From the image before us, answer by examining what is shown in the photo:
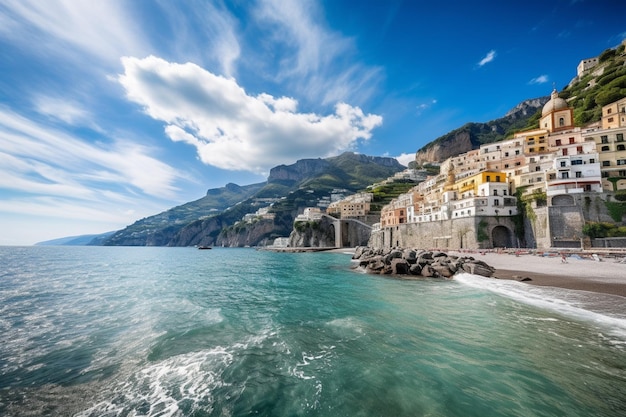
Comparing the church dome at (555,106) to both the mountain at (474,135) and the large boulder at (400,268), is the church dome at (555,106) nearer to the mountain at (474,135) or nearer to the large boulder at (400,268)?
the large boulder at (400,268)

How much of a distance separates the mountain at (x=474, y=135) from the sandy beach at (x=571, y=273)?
129 m

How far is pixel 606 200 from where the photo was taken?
29.8m

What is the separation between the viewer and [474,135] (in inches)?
5689

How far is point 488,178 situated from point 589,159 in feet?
37.4

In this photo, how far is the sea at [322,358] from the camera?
5.16m

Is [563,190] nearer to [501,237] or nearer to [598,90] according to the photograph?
[501,237]

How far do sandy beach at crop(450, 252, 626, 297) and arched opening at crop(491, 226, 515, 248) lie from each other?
39.5ft

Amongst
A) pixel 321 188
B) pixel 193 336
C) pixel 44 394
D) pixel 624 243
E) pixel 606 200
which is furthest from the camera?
pixel 321 188

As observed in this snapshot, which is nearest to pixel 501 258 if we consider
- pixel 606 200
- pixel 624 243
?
pixel 624 243

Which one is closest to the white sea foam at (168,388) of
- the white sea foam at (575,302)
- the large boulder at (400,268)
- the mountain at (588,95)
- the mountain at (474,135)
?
the white sea foam at (575,302)

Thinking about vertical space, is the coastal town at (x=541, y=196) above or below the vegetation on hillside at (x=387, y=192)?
below

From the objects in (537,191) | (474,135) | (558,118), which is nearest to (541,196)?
(537,191)

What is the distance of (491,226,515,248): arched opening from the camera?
38844 millimetres

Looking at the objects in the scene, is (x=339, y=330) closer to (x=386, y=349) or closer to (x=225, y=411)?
(x=386, y=349)
